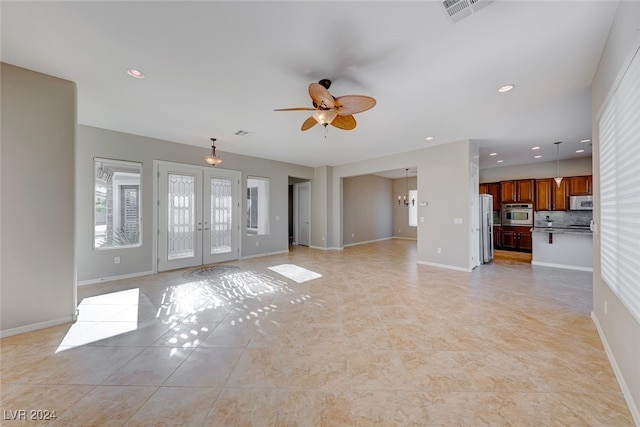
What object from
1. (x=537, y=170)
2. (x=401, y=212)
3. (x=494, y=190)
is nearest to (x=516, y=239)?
(x=494, y=190)

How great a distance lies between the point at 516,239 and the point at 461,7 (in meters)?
8.44

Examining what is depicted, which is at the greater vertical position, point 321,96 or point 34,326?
point 321,96

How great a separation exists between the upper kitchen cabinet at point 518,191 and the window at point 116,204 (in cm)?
1027

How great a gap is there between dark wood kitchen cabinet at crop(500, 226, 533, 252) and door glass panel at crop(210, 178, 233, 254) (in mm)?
8693

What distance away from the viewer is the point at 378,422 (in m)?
1.50

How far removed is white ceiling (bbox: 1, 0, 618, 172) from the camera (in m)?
1.85

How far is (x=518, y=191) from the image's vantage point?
767 centimetres

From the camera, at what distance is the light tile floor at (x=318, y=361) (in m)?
1.58

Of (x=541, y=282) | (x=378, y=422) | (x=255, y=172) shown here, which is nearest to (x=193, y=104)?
(x=255, y=172)

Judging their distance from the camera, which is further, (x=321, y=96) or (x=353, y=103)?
(x=353, y=103)

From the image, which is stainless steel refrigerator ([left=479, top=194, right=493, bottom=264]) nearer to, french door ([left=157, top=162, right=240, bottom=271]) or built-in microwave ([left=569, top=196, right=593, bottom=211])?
built-in microwave ([left=569, top=196, right=593, bottom=211])

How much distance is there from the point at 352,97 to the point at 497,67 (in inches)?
63.1

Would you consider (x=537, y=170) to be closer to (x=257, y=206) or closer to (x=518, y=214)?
(x=518, y=214)
